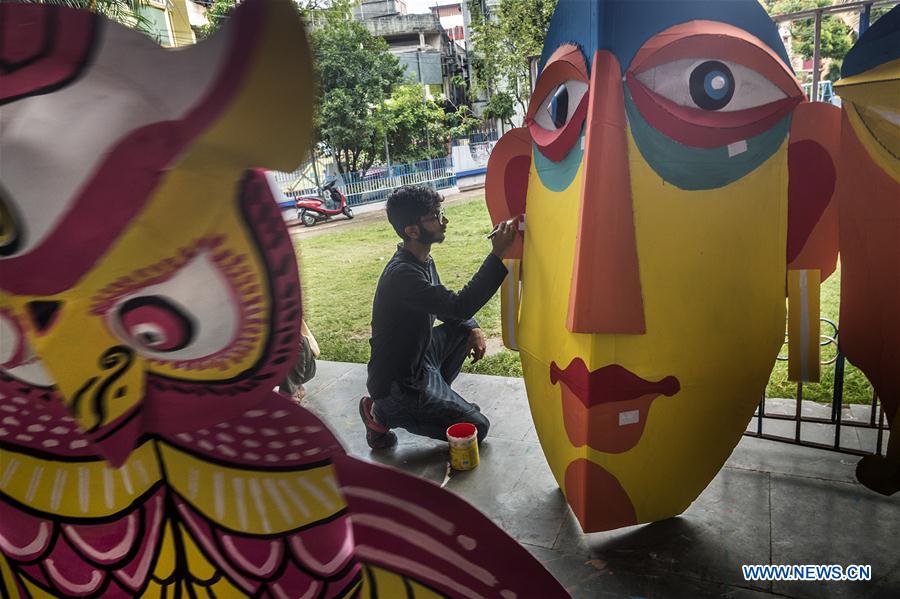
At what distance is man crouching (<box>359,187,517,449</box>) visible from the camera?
266 cm

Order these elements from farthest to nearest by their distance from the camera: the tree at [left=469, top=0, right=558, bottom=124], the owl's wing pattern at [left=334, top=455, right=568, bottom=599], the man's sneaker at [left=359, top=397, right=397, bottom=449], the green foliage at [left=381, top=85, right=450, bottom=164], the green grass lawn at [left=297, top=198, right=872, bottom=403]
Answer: the green foliage at [left=381, top=85, right=450, bottom=164] < the tree at [left=469, top=0, right=558, bottom=124] < the green grass lawn at [left=297, top=198, right=872, bottom=403] < the man's sneaker at [left=359, top=397, right=397, bottom=449] < the owl's wing pattern at [left=334, top=455, right=568, bottom=599]

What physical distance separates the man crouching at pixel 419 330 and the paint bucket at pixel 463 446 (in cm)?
23

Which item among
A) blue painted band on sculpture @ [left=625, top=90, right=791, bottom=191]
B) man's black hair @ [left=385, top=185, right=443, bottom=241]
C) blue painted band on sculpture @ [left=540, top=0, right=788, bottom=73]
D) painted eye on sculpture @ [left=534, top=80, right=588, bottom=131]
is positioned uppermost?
blue painted band on sculpture @ [left=540, top=0, right=788, bottom=73]

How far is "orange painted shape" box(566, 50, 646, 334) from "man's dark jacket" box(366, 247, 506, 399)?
2.32 feet

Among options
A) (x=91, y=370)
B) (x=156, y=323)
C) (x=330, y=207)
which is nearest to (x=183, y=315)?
(x=156, y=323)

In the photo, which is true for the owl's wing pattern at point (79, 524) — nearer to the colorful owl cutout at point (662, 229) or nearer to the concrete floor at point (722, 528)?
the colorful owl cutout at point (662, 229)

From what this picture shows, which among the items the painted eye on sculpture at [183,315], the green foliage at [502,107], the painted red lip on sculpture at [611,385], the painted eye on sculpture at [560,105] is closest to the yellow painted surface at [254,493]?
the painted eye on sculpture at [183,315]

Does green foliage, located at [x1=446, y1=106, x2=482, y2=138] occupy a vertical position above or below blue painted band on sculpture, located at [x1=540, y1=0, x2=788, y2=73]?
above

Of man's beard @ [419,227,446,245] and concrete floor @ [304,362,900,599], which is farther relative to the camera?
man's beard @ [419,227,446,245]

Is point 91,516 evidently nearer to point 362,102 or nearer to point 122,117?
point 122,117

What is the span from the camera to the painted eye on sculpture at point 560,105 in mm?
1899

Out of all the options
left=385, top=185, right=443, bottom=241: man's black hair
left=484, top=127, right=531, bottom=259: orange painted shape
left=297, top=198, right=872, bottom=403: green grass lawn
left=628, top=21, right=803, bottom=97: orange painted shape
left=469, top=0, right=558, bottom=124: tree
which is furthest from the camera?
left=469, top=0, right=558, bottom=124: tree

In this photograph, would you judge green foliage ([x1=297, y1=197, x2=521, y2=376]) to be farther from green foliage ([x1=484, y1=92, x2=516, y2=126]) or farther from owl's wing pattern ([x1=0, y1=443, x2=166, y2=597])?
owl's wing pattern ([x1=0, y1=443, x2=166, y2=597])

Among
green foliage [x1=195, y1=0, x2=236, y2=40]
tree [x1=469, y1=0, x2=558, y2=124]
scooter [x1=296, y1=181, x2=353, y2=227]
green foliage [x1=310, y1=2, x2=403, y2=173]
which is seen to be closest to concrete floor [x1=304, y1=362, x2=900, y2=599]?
green foliage [x1=195, y1=0, x2=236, y2=40]
